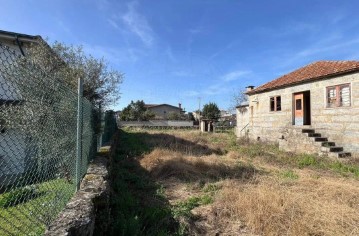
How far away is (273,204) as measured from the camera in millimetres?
4777

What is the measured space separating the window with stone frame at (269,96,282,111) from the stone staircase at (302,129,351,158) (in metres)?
3.36

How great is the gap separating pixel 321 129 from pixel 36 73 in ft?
46.9

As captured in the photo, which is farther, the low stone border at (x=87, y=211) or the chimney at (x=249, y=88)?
the chimney at (x=249, y=88)

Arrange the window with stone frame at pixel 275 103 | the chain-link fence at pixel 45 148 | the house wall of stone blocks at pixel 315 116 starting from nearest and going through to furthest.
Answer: the chain-link fence at pixel 45 148
the house wall of stone blocks at pixel 315 116
the window with stone frame at pixel 275 103

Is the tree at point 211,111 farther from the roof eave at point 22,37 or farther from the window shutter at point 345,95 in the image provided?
the roof eave at point 22,37

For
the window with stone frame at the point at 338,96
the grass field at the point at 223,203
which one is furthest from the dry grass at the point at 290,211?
the window with stone frame at the point at 338,96

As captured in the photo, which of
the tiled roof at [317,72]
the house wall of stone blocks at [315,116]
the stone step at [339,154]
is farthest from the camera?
the tiled roof at [317,72]

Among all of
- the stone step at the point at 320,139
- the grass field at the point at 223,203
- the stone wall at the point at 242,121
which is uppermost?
the stone wall at the point at 242,121

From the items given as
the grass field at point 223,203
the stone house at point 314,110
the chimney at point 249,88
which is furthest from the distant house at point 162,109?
the grass field at point 223,203

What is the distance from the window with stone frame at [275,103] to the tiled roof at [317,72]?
0.70m

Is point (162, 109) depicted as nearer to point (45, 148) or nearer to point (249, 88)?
point (249, 88)

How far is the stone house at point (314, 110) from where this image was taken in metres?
12.3

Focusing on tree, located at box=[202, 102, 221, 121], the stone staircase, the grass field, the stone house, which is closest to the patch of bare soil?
the grass field

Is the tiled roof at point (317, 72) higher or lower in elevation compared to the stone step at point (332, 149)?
higher
